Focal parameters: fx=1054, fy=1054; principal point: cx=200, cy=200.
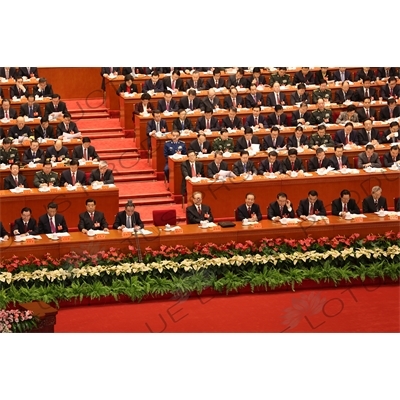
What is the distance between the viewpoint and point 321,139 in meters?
13.5

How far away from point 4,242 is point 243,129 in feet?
13.5

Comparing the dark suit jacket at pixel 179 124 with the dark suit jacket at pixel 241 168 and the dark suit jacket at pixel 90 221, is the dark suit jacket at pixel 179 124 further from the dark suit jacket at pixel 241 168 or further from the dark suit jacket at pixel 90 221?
the dark suit jacket at pixel 90 221

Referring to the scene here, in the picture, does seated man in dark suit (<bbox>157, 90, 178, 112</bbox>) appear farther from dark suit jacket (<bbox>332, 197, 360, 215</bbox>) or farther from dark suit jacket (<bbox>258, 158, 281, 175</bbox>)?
dark suit jacket (<bbox>332, 197, 360, 215</bbox>)

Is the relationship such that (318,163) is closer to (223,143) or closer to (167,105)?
(223,143)

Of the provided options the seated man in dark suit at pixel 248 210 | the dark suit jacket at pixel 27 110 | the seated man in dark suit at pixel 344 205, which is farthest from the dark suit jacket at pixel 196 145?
the dark suit jacket at pixel 27 110

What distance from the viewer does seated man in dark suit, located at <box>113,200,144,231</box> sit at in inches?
438

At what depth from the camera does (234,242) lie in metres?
11.1

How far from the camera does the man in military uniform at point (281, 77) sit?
587 inches

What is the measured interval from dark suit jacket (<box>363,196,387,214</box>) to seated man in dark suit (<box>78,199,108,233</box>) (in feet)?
9.72

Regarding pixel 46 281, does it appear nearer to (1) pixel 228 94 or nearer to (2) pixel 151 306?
(2) pixel 151 306

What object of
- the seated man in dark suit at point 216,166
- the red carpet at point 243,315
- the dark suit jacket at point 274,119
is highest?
the dark suit jacket at point 274,119

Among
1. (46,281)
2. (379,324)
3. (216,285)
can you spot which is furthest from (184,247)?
(379,324)

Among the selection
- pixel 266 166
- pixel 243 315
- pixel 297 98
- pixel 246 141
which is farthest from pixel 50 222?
pixel 297 98

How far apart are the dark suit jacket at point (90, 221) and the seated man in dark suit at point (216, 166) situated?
1.72 meters
